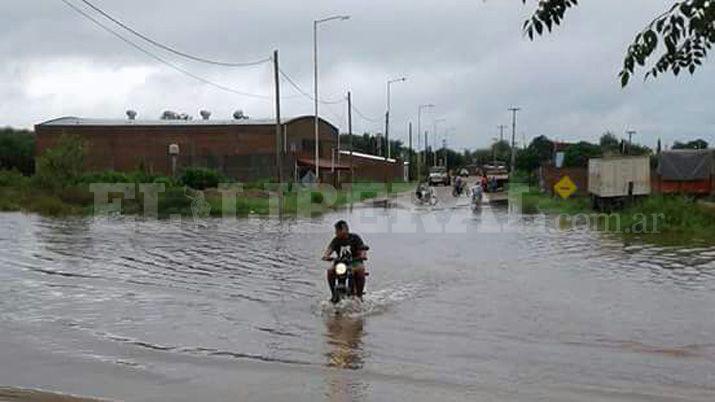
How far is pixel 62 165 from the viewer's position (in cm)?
4700

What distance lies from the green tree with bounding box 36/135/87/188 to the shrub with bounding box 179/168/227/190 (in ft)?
18.8

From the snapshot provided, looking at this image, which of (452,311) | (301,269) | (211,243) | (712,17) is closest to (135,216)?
(211,243)

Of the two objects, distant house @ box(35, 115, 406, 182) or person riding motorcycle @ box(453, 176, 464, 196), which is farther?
distant house @ box(35, 115, 406, 182)

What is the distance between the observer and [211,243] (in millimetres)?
26719

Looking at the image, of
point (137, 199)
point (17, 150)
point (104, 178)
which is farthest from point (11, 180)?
point (17, 150)

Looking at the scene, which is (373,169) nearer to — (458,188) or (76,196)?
(458,188)

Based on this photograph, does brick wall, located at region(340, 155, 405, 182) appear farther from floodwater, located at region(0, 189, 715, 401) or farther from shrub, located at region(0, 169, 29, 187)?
floodwater, located at region(0, 189, 715, 401)

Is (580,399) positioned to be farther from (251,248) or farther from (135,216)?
(135,216)

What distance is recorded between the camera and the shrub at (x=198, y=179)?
5150 centimetres

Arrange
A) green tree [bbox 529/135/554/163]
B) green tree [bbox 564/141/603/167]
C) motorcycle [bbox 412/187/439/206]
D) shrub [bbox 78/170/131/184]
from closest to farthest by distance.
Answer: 1. shrub [bbox 78/170/131/184]
2. motorcycle [bbox 412/187/439/206]
3. green tree [bbox 564/141/603/167]
4. green tree [bbox 529/135/554/163]

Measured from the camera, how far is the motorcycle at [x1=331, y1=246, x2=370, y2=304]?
13.9m

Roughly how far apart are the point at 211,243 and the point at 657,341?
16.8m

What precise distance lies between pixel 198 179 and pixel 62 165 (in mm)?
7824

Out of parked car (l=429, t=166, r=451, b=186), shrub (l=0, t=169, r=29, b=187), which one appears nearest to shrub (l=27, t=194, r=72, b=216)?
shrub (l=0, t=169, r=29, b=187)
